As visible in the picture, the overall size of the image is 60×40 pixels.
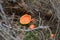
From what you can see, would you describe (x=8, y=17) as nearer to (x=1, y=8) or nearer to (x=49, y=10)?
(x=1, y=8)

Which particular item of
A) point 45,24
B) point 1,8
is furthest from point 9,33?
point 45,24

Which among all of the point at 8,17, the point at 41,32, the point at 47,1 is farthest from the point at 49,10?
the point at 8,17

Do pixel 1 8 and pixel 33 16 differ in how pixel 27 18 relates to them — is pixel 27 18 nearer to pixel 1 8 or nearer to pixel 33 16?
pixel 33 16

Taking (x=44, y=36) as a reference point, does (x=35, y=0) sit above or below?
above

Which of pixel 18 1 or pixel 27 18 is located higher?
pixel 18 1

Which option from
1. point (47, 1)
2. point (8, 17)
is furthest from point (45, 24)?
point (8, 17)

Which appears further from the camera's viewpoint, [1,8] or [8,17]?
[8,17]

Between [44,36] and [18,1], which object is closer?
[44,36]

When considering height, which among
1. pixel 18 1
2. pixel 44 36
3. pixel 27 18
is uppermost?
pixel 18 1
